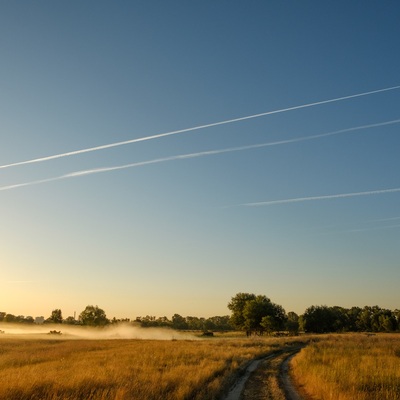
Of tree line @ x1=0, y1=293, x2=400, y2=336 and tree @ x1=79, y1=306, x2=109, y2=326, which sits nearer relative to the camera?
tree line @ x1=0, y1=293, x2=400, y2=336

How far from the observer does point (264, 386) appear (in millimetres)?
20312

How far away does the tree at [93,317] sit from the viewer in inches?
6097

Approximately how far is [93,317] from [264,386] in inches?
5866

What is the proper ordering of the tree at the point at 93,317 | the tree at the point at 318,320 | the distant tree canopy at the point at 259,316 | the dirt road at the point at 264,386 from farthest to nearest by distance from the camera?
1. the tree at the point at 93,317
2. the tree at the point at 318,320
3. the distant tree canopy at the point at 259,316
4. the dirt road at the point at 264,386

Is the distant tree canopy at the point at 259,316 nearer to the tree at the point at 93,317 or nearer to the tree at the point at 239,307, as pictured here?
the tree at the point at 239,307

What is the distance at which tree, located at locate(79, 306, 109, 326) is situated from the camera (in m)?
155

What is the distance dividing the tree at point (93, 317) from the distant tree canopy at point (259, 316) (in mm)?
73042

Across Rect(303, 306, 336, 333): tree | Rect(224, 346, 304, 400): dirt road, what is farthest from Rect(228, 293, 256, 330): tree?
Rect(224, 346, 304, 400): dirt road

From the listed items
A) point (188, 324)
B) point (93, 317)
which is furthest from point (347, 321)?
point (93, 317)

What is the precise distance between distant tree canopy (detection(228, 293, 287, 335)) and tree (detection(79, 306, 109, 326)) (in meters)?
73.0

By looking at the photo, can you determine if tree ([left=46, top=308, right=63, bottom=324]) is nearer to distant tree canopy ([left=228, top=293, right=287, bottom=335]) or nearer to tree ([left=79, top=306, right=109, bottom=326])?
tree ([left=79, top=306, right=109, bottom=326])

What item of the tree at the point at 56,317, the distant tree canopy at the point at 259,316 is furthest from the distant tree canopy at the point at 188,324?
the distant tree canopy at the point at 259,316

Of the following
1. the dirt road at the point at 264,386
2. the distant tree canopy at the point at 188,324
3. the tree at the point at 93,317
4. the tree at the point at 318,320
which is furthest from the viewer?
the distant tree canopy at the point at 188,324

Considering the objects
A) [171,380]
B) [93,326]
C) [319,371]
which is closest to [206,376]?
[171,380]
